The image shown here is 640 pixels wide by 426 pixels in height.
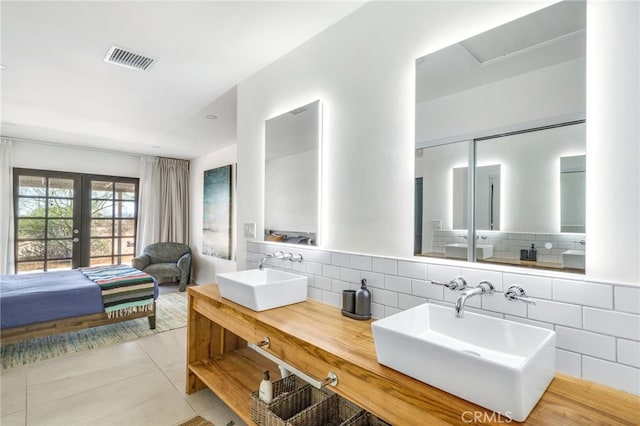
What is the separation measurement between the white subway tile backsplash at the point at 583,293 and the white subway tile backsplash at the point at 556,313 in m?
0.02

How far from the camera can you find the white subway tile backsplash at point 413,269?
1450 millimetres

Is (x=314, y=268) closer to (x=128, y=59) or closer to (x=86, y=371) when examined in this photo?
(x=128, y=59)

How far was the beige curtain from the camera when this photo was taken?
6035 mm

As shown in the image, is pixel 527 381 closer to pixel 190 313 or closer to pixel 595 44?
pixel 595 44

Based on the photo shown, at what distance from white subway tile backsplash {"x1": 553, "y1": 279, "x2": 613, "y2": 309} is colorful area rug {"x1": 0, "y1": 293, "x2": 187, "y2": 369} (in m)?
3.74

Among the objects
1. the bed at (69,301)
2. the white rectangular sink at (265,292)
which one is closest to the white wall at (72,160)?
the bed at (69,301)

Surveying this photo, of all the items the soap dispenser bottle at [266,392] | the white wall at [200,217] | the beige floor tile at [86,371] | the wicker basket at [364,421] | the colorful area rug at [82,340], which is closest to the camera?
the wicker basket at [364,421]

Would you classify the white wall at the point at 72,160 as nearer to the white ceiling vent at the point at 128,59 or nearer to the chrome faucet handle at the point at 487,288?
the white ceiling vent at the point at 128,59

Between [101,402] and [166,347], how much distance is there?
0.94 meters

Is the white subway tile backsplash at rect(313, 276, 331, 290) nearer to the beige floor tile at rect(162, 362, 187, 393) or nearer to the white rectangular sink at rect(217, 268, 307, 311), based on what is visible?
the white rectangular sink at rect(217, 268, 307, 311)

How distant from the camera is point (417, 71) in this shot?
1507 millimetres

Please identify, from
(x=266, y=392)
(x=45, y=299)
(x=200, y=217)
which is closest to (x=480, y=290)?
(x=266, y=392)

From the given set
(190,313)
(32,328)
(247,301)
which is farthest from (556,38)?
(32,328)

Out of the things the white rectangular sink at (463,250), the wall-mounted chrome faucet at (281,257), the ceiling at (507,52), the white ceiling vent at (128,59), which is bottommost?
the wall-mounted chrome faucet at (281,257)
